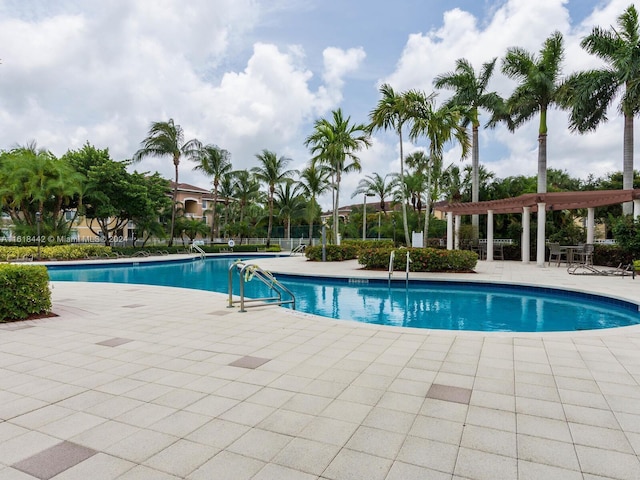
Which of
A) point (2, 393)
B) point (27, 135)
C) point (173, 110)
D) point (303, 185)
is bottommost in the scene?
point (2, 393)

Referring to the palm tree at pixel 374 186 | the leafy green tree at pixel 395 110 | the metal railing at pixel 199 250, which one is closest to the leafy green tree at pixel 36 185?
the metal railing at pixel 199 250

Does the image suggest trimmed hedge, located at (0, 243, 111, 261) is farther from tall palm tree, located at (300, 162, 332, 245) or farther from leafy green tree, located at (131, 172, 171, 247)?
tall palm tree, located at (300, 162, 332, 245)

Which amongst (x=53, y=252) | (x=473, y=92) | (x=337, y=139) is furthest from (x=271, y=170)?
(x=53, y=252)

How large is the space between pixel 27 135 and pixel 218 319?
1060 inches

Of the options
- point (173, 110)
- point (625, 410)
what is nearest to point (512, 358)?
point (625, 410)

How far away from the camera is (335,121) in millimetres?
18469

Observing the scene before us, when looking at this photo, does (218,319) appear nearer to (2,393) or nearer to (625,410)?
(2,393)

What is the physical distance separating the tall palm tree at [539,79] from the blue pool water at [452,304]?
36.5 feet

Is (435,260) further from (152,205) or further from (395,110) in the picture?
(152,205)

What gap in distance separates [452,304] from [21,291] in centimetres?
873

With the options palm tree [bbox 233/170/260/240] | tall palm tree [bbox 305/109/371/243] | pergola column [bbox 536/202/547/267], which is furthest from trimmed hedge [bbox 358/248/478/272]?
palm tree [bbox 233/170/260/240]

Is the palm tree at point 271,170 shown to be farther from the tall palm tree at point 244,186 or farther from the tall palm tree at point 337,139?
the tall palm tree at point 337,139

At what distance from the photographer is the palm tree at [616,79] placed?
15266 mm

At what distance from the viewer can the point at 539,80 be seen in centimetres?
1816
